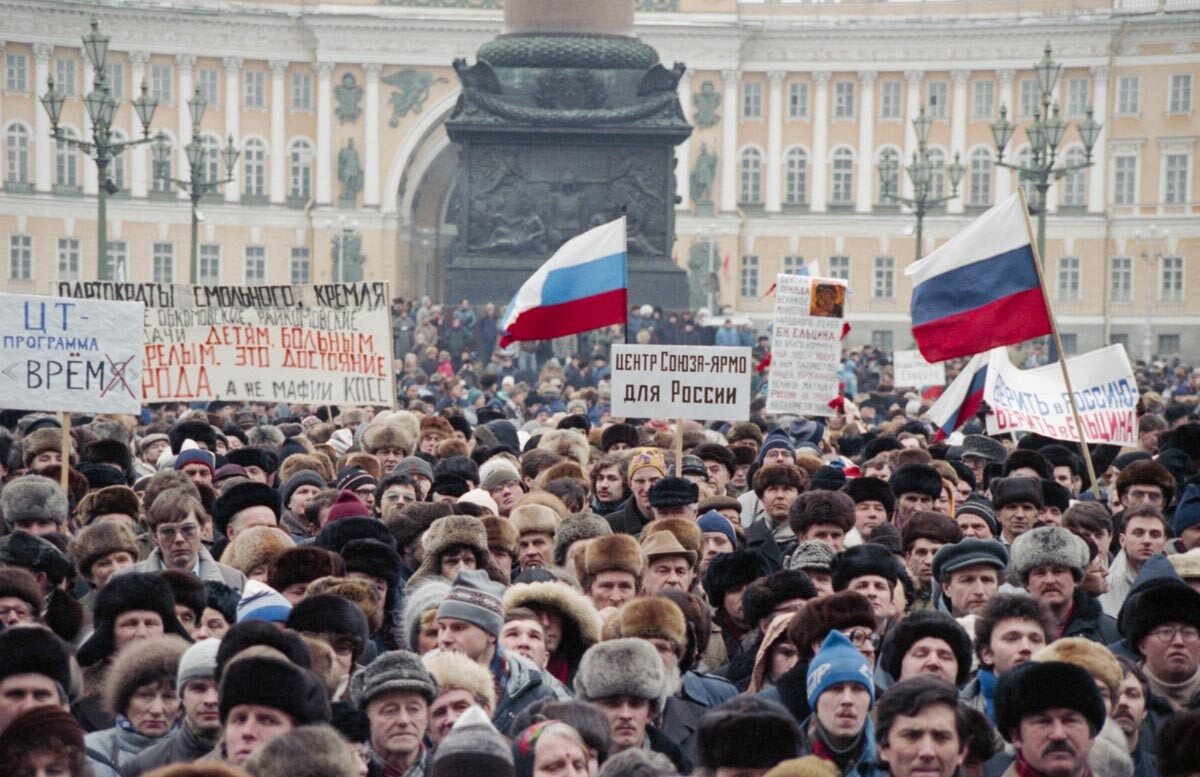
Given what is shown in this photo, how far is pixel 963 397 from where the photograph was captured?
1541 cm

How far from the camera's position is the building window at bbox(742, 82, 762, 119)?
6831 cm

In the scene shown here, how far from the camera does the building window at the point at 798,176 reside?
Answer: 68312 mm

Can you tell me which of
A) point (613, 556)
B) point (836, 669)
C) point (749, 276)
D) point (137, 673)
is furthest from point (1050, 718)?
point (749, 276)

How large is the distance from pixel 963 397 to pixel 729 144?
5251cm

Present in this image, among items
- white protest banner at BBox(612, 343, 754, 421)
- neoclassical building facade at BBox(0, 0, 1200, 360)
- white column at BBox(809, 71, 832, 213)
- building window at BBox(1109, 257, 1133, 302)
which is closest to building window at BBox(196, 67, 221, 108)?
neoclassical building facade at BBox(0, 0, 1200, 360)

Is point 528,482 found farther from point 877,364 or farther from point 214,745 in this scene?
point 877,364

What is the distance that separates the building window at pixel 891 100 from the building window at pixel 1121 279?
308 inches

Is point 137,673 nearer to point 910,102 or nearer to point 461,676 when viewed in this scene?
point 461,676

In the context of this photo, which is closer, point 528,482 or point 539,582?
point 539,582

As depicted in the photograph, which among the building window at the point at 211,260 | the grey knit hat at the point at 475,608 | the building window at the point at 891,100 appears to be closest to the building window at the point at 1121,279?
the building window at the point at 891,100

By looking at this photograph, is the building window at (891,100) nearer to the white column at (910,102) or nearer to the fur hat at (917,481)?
the white column at (910,102)

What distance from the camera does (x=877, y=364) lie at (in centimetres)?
3609

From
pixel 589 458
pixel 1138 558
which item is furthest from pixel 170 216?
pixel 1138 558

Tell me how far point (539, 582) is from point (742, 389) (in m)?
4.82
